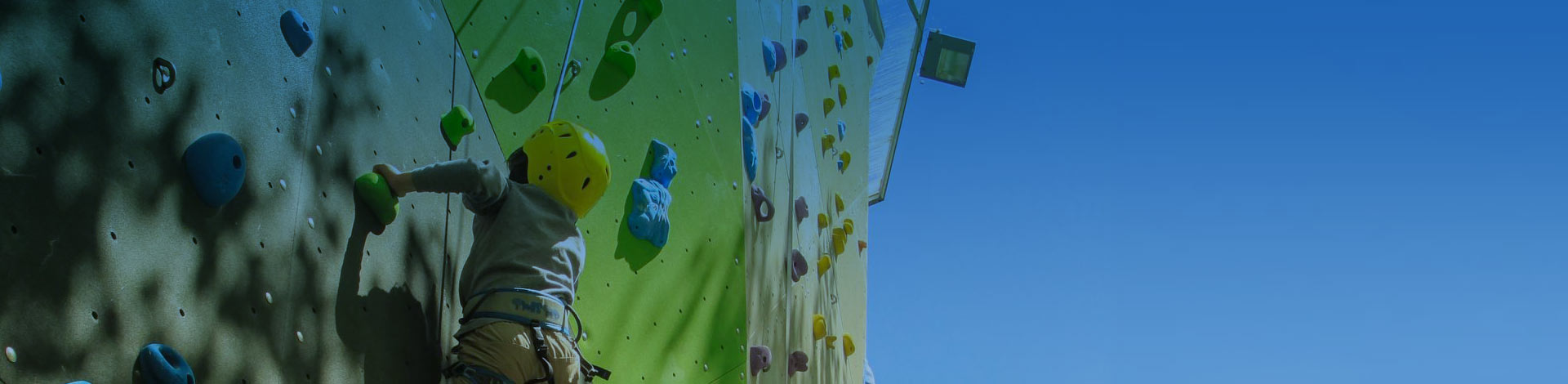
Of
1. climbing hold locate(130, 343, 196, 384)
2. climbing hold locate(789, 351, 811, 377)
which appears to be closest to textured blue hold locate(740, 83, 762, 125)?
→ climbing hold locate(789, 351, 811, 377)

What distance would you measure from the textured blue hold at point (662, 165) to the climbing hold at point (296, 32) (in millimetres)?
1823

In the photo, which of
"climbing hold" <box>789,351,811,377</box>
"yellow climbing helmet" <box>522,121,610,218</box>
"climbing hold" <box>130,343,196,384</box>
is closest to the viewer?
"climbing hold" <box>130,343,196,384</box>

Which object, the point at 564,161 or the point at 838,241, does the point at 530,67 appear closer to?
the point at 564,161

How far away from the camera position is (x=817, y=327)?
6633 mm

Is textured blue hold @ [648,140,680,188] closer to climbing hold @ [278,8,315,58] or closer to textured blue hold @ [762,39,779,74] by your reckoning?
textured blue hold @ [762,39,779,74]

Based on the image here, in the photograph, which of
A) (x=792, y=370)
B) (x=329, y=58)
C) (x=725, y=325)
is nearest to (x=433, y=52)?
(x=329, y=58)

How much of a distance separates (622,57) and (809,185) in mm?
3064

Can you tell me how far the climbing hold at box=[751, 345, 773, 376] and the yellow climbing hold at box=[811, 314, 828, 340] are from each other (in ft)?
4.56

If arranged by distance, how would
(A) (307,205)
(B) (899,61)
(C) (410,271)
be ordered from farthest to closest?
1. (B) (899,61)
2. (C) (410,271)
3. (A) (307,205)

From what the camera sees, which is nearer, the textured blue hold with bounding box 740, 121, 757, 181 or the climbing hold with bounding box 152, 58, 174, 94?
the climbing hold with bounding box 152, 58, 174, 94

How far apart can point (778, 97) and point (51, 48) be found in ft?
14.8

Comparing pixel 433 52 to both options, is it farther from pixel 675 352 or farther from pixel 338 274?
pixel 675 352

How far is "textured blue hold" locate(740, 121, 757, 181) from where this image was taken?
5230mm

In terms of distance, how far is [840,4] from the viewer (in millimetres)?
8242
